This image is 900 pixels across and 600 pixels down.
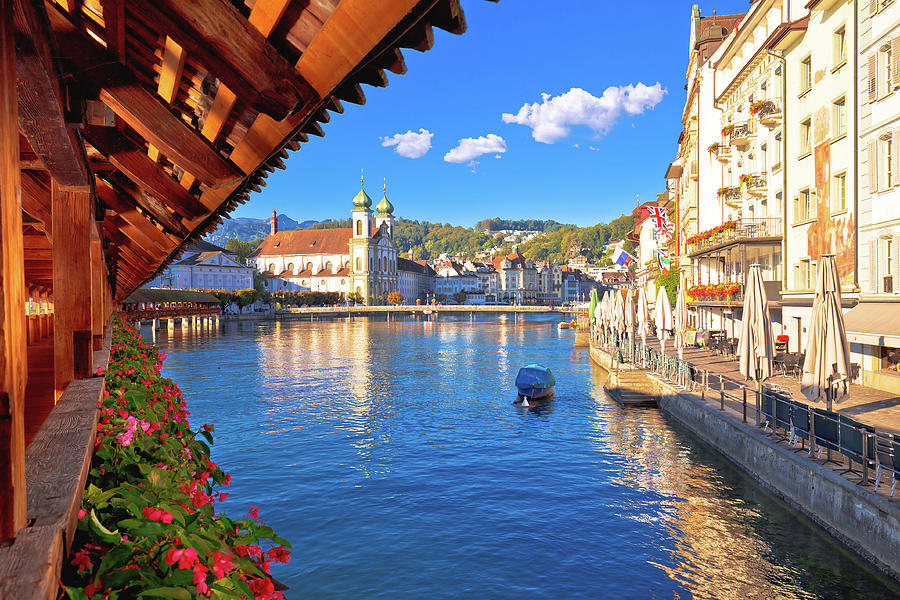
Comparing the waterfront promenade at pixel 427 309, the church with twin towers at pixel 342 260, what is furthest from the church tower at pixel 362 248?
the waterfront promenade at pixel 427 309

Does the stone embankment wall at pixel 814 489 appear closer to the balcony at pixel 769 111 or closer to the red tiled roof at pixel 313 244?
the balcony at pixel 769 111

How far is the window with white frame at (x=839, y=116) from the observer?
2602 cm

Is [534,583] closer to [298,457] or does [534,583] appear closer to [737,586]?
[737,586]

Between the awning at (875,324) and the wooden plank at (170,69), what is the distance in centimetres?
2120

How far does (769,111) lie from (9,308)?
37.4 meters

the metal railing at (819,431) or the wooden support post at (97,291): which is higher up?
the wooden support post at (97,291)

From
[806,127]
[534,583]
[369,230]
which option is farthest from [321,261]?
[534,583]

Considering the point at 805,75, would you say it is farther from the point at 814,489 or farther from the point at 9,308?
the point at 9,308

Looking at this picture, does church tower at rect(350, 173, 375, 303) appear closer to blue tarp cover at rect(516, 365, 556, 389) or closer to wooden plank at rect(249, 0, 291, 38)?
blue tarp cover at rect(516, 365, 556, 389)

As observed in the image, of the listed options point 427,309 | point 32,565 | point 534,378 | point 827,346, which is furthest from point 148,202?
point 427,309

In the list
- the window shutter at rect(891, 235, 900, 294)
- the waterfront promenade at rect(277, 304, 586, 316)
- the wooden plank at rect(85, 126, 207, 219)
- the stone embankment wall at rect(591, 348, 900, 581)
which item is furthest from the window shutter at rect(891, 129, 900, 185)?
the waterfront promenade at rect(277, 304, 586, 316)

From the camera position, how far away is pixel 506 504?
18453mm

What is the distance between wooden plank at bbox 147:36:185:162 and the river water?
11039 millimetres

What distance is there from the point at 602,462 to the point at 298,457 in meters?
10.2
